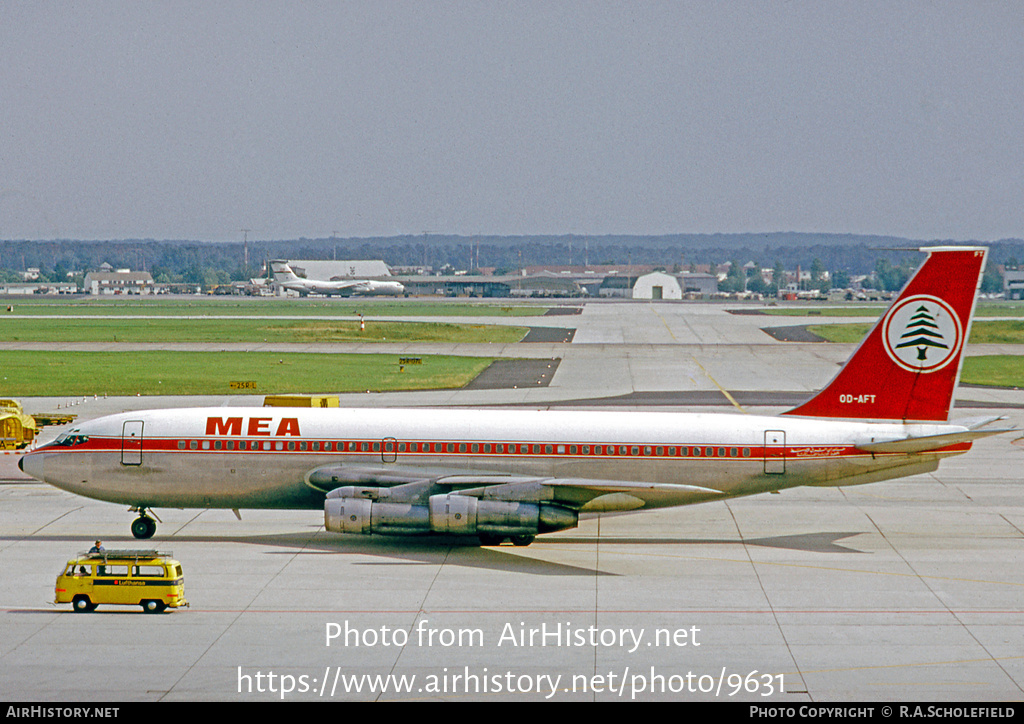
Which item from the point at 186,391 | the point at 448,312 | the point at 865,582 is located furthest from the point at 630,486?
the point at 448,312

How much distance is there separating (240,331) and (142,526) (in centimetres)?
9938

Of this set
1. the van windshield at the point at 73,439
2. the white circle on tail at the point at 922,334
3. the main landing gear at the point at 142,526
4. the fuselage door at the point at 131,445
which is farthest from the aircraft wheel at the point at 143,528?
the white circle on tail at the point at 922,334

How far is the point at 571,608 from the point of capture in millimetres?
27312

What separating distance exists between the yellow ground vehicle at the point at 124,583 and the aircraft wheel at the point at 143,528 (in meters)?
7.60

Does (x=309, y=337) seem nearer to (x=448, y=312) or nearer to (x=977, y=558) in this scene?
(x=448, y=312)

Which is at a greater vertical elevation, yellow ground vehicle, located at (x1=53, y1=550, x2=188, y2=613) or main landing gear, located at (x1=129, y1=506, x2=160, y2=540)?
yellow ground vehicle, located at (x1=53, y1=550, x2=188, y2=613)

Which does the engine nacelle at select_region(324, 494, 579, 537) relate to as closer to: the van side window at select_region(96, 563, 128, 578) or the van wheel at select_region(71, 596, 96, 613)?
the van side window at select_region(96, 563, 128, 578)

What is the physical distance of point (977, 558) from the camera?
107 ft

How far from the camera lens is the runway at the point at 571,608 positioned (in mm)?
21797

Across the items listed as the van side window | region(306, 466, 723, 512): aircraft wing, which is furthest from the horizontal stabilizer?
the van side window

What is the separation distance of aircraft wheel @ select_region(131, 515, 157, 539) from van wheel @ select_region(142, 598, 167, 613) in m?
8.45

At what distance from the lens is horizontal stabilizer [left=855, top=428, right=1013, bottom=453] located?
3238 centimetres

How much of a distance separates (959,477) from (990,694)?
87.8 ft

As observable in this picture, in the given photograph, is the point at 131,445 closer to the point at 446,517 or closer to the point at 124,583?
the point at 124,583
